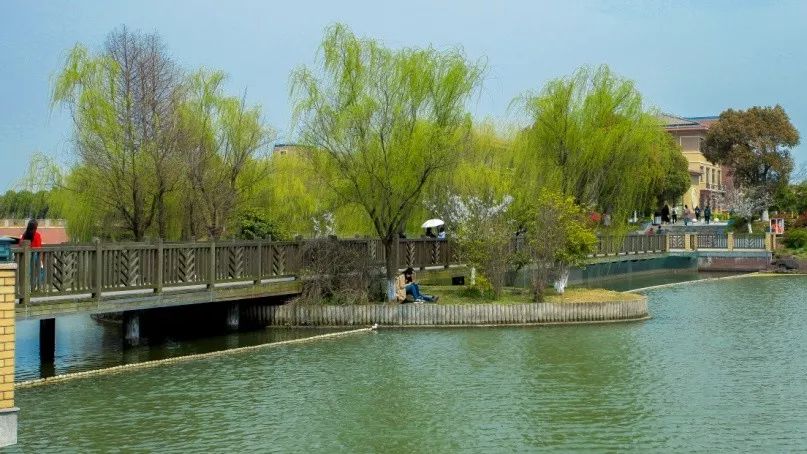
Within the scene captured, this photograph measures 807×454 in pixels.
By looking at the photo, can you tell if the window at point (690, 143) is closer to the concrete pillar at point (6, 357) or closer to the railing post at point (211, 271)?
the railing post at point (211, 271)

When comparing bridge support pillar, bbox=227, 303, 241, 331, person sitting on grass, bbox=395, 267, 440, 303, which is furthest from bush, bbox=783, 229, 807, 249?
bridge support pillar, bbox=227, 303, 241, 331

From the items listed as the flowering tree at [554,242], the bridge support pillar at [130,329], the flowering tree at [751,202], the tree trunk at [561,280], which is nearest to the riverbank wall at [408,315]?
the flowering tree at [554,242]

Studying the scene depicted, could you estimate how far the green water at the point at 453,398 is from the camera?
1334 cm

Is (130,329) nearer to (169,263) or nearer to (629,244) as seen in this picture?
(169,263)

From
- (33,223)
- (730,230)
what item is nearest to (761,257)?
(730,230)

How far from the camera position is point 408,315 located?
25.6 meters

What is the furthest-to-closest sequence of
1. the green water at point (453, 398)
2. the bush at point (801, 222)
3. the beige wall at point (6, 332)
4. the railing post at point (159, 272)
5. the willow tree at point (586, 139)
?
the bush at point (801, 222) < the willow tree at point (586, 139) < the railing post at point (159, 272) < the green water at point (453, 398) < the beige wall at point (6, 332)

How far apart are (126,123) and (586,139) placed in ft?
55.9

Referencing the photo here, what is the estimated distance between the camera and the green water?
13344mm

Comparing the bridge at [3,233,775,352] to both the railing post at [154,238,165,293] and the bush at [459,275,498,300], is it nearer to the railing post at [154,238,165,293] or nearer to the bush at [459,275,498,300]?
the railing post at [154,238,165,293]

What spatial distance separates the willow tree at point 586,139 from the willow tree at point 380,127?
366 inches

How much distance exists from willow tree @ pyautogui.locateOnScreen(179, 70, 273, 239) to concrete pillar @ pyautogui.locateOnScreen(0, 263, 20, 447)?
1750cm

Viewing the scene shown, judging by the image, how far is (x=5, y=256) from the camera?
1121cm

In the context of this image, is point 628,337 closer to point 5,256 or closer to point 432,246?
point 432,246
